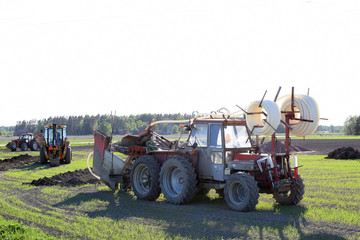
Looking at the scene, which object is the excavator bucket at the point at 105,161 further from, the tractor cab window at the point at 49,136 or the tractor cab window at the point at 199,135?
the tractor cab window at the point at 49,136

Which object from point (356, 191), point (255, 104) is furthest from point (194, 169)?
point (356, 191)

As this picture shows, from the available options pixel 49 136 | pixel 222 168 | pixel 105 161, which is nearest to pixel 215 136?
pixel 222 168

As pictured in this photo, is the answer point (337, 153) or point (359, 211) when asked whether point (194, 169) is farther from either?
point (337, 153)

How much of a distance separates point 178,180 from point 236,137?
6.97ft

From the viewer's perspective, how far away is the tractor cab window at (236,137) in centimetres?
1215

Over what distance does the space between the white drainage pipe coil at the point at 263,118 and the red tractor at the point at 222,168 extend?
8 centimetres

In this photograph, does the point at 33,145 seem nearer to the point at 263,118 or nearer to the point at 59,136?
the point at 59,136

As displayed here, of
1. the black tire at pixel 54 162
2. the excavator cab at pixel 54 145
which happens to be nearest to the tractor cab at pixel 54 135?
the excavator cab at pixel 54 145

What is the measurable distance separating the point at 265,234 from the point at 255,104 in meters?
3.74

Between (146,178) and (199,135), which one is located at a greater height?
(199,135)

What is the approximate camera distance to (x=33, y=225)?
32.1 feet

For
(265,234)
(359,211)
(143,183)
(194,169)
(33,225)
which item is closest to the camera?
(265,234)

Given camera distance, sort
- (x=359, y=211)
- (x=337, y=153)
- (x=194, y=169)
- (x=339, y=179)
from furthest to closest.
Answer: (x=337, y=153) → (x=339, y=179) → (x=194, y=169) → (x=359, y=211)

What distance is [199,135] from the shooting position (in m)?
12.6
